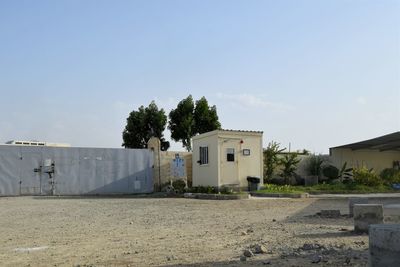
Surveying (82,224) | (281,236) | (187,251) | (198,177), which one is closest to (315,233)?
(281,236)

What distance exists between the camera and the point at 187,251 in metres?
7.69

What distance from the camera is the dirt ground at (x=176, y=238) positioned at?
7.00 meters

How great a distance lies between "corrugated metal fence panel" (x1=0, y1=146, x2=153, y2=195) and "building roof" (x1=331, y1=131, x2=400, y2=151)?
41.8 feet

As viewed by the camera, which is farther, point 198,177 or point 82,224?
point 198,177

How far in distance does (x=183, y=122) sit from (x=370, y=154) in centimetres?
1467

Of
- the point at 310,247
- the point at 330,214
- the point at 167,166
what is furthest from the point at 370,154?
the point at 310,247

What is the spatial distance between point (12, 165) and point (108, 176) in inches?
194

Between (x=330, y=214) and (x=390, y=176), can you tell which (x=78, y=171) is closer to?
(x=330, y=214)

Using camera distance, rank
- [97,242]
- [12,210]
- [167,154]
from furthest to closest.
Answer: [167,154] → [12,210] → [97,242]

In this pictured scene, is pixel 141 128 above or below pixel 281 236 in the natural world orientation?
above

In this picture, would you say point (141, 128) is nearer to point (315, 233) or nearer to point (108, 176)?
point (108, 176)

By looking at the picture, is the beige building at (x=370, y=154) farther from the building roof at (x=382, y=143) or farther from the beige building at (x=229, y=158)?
the beige building at (x=229, y=158)

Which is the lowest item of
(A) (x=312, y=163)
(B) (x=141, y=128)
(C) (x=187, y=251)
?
(C) (x=187, y=251)

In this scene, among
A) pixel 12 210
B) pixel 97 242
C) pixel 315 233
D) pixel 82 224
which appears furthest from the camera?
pixel 12 210
